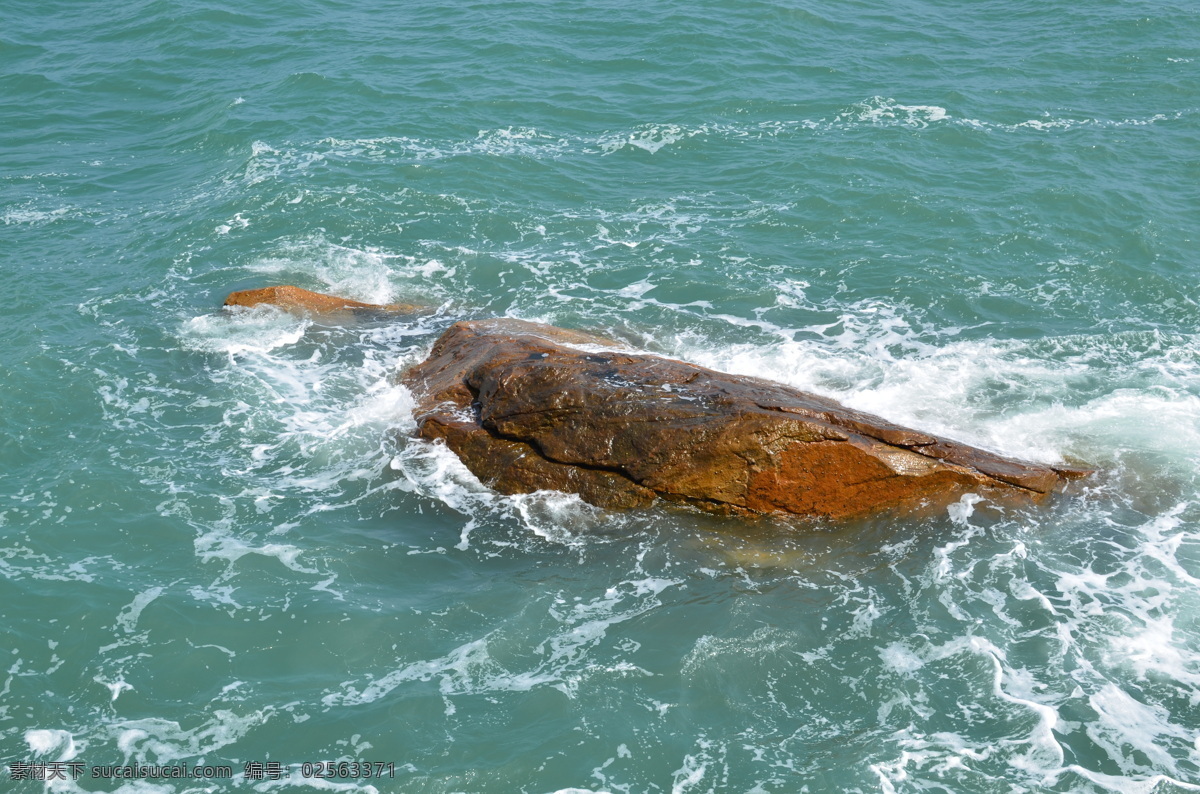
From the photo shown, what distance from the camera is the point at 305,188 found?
950 inches

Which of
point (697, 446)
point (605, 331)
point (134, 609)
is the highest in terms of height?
point (697, 446)

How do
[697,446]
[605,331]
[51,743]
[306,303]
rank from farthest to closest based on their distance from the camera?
1. [306,303]
2. [605,331]
3. [697,446]
4. [51,743]

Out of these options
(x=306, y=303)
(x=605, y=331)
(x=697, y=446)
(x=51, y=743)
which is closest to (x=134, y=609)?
(x=51, y=743)

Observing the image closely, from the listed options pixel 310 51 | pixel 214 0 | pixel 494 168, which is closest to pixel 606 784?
pixel 494 168

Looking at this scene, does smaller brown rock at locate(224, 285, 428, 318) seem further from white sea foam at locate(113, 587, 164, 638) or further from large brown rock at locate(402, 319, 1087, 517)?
white sea foam at locate(113, 587, 164, 638)

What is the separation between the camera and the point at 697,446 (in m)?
13.9

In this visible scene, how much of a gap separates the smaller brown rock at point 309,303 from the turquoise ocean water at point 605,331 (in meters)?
0.45

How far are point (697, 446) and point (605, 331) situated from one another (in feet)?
18.2

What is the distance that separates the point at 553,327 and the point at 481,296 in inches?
106

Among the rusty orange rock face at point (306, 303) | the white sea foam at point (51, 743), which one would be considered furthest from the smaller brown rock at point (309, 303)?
the white sea foam at point (51, 743)

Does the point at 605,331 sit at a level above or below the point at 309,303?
below

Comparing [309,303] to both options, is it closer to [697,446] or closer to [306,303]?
[306,303]

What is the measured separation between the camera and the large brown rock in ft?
45.5

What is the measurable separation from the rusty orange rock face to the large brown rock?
480 cm
